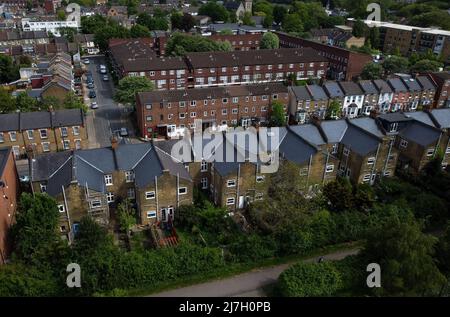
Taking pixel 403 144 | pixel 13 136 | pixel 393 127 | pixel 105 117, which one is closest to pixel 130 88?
pixel 105 117

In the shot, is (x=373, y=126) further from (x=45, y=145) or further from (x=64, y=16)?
(x=64, y=16)

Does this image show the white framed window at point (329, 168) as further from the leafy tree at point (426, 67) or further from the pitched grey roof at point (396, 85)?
the leafy tree at point (426, 67)

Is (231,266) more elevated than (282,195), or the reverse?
(282,195)

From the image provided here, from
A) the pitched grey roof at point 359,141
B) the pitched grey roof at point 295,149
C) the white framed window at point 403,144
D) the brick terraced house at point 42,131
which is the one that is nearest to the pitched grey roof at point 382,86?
the white framed window at point 403,144

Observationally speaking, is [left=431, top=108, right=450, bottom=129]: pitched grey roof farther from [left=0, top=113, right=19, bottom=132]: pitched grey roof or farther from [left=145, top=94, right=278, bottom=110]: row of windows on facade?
[left=0, top=113, right=19, bottom=132]: pitched grey roof

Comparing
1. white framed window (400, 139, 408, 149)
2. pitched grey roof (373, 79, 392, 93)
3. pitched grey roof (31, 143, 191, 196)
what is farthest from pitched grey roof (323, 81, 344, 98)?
pitched grey roof (31, 143, 191, 196)
